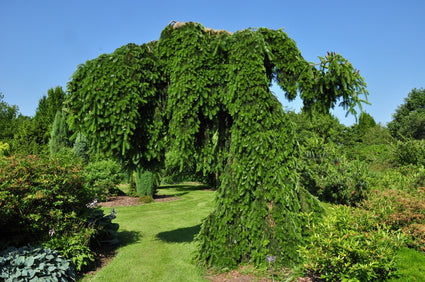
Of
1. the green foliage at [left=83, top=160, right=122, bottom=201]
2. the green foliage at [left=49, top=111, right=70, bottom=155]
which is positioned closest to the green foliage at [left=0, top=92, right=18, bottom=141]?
the green foliage at [left=49, top=111, right=70, bottom=155]

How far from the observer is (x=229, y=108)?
20.6 ft

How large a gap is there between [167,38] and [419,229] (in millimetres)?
6994

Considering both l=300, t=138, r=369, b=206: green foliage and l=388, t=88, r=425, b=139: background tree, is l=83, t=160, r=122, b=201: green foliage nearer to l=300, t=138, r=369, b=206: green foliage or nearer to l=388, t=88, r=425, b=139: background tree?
l=300, t=138, r=369, b=206: green foliage

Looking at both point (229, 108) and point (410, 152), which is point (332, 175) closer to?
point (410, 152)

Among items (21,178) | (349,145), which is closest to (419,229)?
(21,178)

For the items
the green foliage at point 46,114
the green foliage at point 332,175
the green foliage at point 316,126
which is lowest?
the green foliage at point 332,175

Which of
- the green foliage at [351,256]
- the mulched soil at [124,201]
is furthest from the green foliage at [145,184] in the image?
the green foliage at [351,256]

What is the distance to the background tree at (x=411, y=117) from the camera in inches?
1459

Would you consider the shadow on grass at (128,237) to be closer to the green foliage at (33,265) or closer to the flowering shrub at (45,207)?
the flowering shrub at (45,207)

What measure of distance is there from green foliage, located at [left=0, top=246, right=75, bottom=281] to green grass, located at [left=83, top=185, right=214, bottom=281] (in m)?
0.72

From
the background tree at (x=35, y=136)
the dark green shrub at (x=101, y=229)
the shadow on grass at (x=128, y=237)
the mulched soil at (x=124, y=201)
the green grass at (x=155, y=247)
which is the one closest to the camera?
the green grass at (x=155, y=247)

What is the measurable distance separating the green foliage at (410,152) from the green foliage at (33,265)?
16.3m

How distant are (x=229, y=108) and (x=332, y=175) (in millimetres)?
7561

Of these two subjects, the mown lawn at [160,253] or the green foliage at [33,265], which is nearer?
the green foliage at [33,265]
